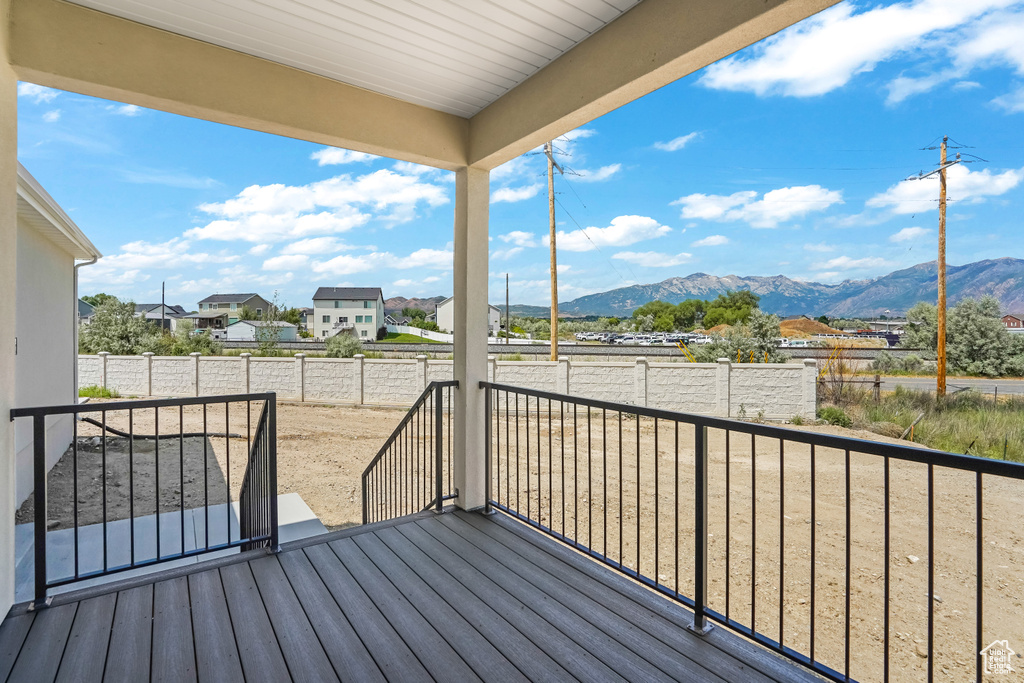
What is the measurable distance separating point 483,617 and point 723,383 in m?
9.60

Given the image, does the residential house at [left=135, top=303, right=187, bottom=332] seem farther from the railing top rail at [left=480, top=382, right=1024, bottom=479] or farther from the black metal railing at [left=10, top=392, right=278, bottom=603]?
the railing top rail at [left=480, top=382, right=1024, bottom=479]

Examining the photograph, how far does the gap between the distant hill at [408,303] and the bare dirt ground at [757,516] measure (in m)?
24.7

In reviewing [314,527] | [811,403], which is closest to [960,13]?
[811,403]

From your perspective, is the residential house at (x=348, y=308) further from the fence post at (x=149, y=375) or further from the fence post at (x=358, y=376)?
the fence post at (x=358, y=376)

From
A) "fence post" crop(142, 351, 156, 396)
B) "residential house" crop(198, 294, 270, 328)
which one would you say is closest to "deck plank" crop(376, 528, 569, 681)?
"fence post" crop(142, 351, 156, 396)

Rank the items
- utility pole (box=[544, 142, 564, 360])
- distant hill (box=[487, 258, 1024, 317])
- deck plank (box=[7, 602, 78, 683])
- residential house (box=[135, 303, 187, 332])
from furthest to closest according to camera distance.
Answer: residential house (box=[135, 303, 187, 332]) → distant hill (box=[487, 258, 1024, 317]) → utility pole (box=[544, 142, 564, 360]) → deck plank (box=[7, 602, 78, 683])

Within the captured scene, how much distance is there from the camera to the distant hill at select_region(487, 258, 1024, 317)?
14.3 meters

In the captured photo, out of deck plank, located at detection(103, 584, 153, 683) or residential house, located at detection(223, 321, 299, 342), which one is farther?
residential house, located at detection(223, 321, 299, 342)

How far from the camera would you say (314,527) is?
4.41 m

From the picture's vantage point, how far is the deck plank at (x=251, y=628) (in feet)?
5.51

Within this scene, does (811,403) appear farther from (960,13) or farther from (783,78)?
(783,78)

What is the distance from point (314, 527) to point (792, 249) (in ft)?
130

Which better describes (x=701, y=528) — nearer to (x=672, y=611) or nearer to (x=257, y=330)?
(x=672, y=611)

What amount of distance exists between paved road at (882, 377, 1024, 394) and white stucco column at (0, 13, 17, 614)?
15134 mm
